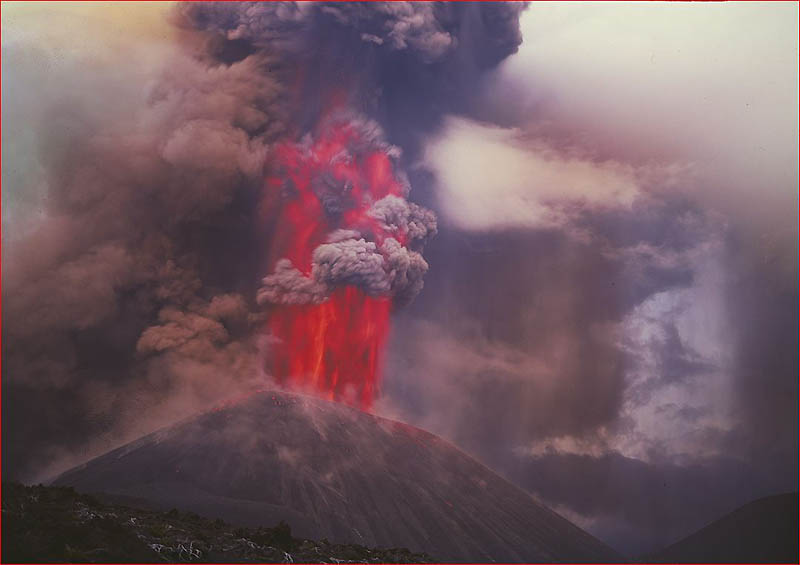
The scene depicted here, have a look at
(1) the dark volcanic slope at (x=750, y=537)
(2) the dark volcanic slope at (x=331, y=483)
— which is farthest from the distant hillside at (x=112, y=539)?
(1) the dark volcanic slope at (x=750, y=537)

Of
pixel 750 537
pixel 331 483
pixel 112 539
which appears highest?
pixel 331 483

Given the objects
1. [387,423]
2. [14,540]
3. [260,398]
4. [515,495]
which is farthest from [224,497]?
[515,495]

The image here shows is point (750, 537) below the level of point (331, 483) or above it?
below

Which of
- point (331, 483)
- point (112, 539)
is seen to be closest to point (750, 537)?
point (331, 483)

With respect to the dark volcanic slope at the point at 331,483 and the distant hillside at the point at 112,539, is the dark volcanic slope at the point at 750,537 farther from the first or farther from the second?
the distant hillside at the point at 112,539

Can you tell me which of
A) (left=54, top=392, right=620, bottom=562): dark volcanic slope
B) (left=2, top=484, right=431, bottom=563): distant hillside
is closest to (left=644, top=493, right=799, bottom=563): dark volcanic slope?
(left=54, top=392, right=620, bottom=562): dark volcanic slope

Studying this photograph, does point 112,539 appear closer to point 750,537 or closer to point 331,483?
point 331,483

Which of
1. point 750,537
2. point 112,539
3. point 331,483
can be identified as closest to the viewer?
point 112,539

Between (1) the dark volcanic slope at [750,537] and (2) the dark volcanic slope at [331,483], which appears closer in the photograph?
(2) the dark volcanic slope at [331,483]
